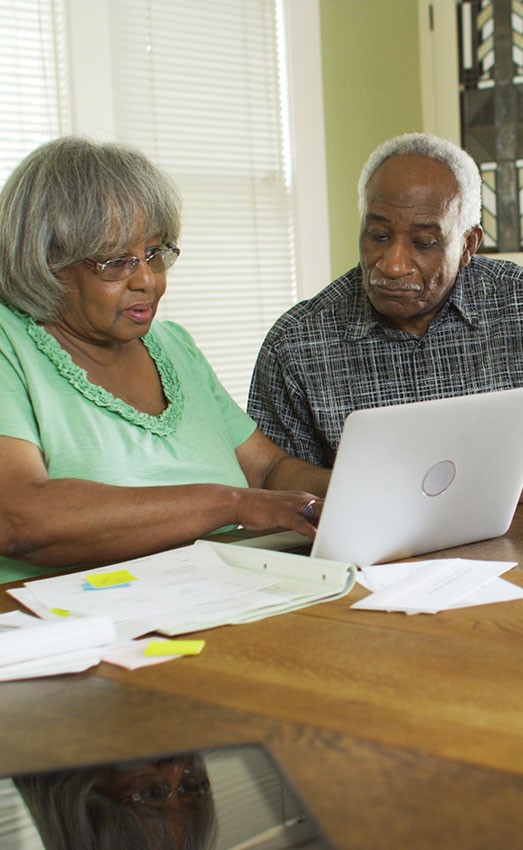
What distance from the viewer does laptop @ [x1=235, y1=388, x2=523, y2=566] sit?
128 centimetres

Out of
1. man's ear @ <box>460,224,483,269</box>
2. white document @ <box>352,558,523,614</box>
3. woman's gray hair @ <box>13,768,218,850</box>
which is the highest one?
man's ear @ <box>460,224,483,269</box>

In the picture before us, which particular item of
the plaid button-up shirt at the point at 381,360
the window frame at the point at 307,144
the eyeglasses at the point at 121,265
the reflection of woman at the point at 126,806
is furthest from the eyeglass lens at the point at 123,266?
the window frame at the point at 307,144

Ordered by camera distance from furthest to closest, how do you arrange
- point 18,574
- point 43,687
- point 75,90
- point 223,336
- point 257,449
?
point 223,336, point 75,90, point 257,449, point 18,574, point 43,687

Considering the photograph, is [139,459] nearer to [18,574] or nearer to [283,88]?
[18,574]

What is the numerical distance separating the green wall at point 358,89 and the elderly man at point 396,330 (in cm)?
145

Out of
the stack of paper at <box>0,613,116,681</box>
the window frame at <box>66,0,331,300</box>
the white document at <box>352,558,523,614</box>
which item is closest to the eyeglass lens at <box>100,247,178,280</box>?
the white document at <box>352,558,523,614</box>

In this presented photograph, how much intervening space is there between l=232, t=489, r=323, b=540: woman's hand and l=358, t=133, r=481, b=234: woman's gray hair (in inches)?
37.2

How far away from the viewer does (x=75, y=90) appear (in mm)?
2965

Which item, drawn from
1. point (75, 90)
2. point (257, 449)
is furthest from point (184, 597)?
point (75, 90)

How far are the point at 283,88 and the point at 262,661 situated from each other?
9.38 feet

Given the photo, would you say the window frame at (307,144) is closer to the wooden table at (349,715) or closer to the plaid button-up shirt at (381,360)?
the plaid button-up shirt at (381,360)

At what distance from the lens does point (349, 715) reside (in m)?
0.87

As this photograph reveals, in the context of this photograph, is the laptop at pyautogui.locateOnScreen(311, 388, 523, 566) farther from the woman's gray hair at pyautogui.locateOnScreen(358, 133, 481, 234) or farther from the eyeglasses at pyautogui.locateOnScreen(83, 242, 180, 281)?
the woman's gray hair at pyautogui.locateOnScreen(358, 133, 481, 234)

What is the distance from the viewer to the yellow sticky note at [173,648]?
3.46 ft
